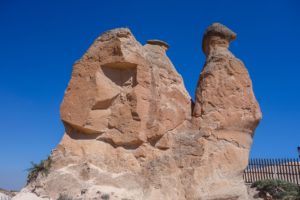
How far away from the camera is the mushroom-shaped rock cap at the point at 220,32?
44.7 ft

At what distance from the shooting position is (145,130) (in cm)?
1131

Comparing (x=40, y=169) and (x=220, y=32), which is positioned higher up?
(x=220, y=32)

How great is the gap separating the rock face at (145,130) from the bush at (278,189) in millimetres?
3068

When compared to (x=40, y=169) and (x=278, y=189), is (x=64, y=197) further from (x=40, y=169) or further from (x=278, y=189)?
(x=278, y=189)

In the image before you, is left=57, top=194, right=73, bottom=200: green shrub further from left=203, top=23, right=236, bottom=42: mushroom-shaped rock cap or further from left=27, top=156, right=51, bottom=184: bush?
left=203, top=23, right=236, bottom=42: mushroom-shaped rock cap

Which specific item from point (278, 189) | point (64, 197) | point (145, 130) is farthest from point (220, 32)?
point (64, 197)

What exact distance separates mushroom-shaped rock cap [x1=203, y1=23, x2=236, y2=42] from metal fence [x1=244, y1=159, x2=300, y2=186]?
7220mm

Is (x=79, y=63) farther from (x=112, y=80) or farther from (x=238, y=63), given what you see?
(x=238, y=63)

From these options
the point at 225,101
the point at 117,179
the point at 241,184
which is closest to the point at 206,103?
the point at 225,101

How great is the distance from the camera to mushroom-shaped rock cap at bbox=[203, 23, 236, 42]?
13625 millimetres

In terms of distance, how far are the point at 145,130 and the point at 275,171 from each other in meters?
9.16

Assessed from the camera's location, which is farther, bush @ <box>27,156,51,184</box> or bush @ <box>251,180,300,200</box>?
bush @ <box>251,180,300,200</box>

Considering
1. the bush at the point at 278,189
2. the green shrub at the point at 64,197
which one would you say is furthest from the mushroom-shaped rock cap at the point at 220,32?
the green shrub at the point at 64,197

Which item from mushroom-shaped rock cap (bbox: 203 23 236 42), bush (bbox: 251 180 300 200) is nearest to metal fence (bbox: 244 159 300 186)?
bush (bbox: 251 180 300 200)
